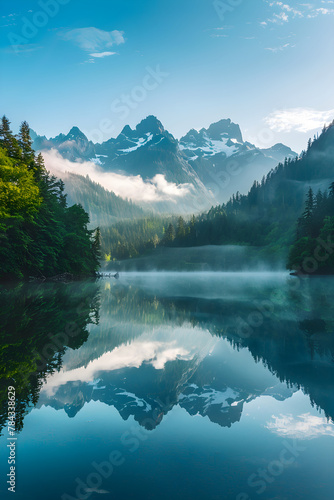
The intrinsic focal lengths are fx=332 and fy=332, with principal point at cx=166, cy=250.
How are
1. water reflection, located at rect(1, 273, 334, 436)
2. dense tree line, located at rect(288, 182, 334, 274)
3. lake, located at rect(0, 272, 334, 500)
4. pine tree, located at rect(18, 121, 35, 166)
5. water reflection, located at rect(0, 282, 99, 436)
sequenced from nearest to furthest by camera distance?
lake, located at rect(0, 272, 334, 500) → water reflection, located at rect(1, 273, 334, 436) → water reflection, located at rect(0, 282, 99, 436) → pine tree, located at rect(18, 121, 35, 166) → dense tree line, located at rect(288, 182, 334, 274)

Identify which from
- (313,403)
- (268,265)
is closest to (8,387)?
(313,403)

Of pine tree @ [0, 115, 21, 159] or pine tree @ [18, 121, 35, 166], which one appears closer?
pine tree @ [0, 115, 21, 159]

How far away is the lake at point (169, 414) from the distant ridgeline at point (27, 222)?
30595mm

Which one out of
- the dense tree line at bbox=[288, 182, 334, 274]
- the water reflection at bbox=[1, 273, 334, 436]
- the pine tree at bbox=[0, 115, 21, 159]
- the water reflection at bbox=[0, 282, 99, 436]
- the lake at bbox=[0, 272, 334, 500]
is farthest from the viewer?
the dense tree line at bbox=[288, 182, 334, 274]

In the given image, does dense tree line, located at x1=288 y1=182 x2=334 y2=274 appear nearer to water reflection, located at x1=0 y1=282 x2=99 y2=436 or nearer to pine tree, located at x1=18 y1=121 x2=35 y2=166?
pine tree, located at x1=18 y1=121 x2=35 y2=166

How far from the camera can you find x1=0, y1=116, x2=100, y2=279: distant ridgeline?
42.9 metres

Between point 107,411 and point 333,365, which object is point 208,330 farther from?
point 107,411

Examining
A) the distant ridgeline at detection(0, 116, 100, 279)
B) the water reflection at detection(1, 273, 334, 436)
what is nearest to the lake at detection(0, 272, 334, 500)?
the water reflection at detection(1, 273, 334, 436)

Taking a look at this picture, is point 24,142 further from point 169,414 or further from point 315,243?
point 315,243

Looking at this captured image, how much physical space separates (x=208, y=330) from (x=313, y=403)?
9432mm

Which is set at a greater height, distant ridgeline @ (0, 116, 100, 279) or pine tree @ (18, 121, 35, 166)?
pine tree @ (18, 121, 35, 166)

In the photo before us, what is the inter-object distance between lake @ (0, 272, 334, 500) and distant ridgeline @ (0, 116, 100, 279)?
100 ft

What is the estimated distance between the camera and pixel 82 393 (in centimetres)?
924

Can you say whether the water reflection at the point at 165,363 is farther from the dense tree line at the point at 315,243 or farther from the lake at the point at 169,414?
the dense tree line at the point at 315,243
